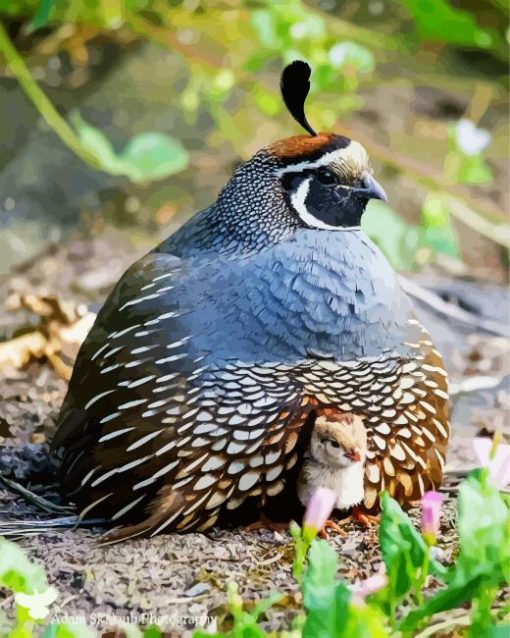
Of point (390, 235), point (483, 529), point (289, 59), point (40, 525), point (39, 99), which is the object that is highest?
point (289, 59)

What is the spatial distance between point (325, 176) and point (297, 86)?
26 centimetres

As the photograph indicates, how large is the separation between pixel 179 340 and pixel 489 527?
2.68 feet

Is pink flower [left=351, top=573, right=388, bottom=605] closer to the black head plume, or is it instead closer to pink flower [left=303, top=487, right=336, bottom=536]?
pink flower [left=303, top=487, right=336, bottom=536]

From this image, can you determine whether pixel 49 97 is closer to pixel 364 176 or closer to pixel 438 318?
pixel 438 318

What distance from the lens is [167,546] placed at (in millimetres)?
2441

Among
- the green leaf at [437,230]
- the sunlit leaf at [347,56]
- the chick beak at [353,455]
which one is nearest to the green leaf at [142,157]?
the sunlit leaf at [347,56]

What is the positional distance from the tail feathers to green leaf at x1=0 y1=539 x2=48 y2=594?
1.34 ft

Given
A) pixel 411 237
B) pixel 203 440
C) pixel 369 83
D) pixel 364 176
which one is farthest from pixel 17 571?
pixel 369 83

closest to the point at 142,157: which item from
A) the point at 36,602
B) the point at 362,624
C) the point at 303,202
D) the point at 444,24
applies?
the point at 444,24

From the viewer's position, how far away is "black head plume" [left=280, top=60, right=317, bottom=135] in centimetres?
267

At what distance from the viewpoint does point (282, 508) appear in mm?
2512

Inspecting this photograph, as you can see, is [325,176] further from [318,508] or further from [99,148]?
[99,148]

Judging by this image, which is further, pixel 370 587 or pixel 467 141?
pixel 467 141

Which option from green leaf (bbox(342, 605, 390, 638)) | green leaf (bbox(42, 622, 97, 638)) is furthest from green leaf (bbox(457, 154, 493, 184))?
green leaf (bbox(42, 622, 97, 638))
